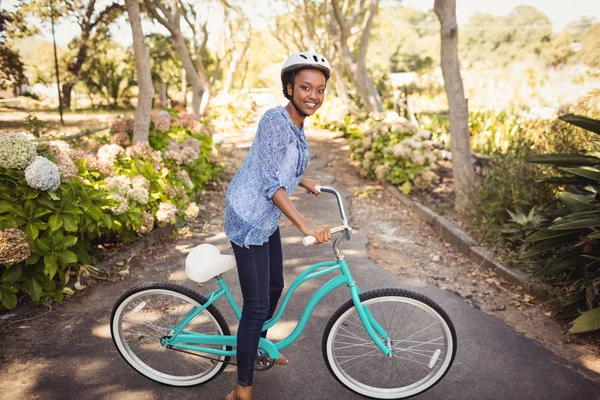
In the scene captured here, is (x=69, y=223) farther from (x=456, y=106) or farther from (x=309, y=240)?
(x=456, y=106)

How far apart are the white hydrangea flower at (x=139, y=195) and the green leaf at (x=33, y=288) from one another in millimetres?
1390

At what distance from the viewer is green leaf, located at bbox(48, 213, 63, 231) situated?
12.4 feet

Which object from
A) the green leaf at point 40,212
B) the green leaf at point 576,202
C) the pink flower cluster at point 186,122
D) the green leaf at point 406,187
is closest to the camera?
the green leaf at point 40,212

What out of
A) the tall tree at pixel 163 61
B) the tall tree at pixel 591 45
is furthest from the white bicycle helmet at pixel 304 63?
the tall tree at pixel 591 45

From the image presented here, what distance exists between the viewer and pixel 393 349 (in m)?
2.77

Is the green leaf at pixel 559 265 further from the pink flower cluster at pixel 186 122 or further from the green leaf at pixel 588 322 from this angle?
the pink flower cluster at pixel 186 122

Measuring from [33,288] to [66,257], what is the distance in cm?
36

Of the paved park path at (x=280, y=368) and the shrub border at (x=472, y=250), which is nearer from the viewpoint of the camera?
the paved park path at (x=280, y=368)

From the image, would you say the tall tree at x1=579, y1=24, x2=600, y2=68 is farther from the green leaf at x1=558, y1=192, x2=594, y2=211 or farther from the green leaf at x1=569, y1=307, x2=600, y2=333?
the green leaf at x1=569, y1=307, x2=600, y2=333

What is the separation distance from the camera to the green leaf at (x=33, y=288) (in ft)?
12.4

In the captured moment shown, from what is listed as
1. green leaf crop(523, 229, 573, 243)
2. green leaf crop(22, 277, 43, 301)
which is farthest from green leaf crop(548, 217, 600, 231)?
green leaf crop(22, 277, 43, 301)

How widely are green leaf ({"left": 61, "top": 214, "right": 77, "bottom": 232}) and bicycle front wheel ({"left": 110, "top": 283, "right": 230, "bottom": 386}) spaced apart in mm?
1036

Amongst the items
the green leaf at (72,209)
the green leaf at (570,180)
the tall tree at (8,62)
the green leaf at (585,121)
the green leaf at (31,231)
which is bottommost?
the green leaf at (31,231)

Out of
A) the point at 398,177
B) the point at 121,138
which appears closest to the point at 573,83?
the point at 398,177
